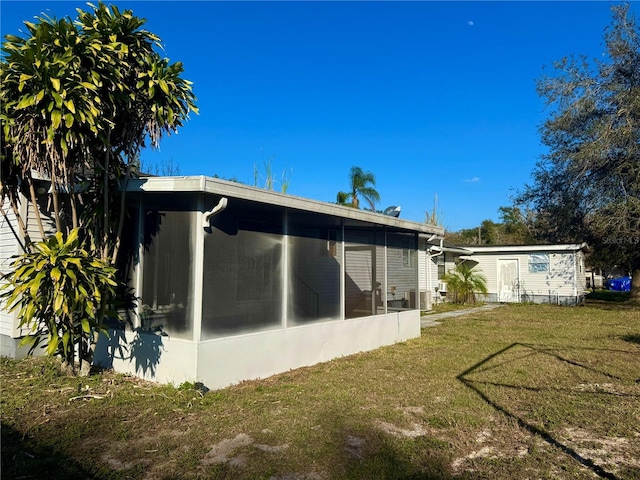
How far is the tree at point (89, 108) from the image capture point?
14.1 feet

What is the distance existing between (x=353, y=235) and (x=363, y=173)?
1694 centimetres

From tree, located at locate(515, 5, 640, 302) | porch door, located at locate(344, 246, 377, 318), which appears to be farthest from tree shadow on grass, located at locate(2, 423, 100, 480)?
tree, located at locate(515, 5, 640, 302)

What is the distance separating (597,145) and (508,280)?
6.74 metres

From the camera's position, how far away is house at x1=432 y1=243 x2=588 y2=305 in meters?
18.0

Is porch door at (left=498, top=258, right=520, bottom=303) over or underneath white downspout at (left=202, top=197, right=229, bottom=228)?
underneath

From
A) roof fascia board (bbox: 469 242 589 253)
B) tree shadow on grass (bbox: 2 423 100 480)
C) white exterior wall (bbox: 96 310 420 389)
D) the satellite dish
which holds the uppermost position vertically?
the satellite dish

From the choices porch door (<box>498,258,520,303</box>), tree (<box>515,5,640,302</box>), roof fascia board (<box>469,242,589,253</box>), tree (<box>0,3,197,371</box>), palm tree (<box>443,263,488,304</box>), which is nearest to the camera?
tree (<box>0,3,197,371</box>)

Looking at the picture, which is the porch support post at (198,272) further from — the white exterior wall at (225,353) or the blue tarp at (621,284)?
the blue tarp at (621,284)

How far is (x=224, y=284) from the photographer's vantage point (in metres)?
5.32

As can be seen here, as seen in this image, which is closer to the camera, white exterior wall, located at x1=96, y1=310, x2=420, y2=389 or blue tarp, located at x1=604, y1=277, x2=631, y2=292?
white exterior wall, located at x1=96, y1=310, x2=420, y2=389

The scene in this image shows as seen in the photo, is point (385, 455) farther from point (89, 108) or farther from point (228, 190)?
point (89, 108)

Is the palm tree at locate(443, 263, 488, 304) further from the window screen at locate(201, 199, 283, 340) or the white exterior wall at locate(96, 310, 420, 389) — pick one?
the window screen at locate(201, 199, 283, 340)

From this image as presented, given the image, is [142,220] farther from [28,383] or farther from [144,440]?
[144,440]

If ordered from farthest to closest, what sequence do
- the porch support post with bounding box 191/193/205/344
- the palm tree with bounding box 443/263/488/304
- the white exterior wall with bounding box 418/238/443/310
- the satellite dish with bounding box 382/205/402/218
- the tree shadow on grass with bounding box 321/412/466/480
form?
the palm tree with bounding box 443/263/488/304 < the white exterior wall with bounding box 418/238/443/310 < the satellite dish with bounding box 382/205/402/218 < the porch support post with bounding box 191/193/205/344 < the tree shadow on grass with bounding box 321/412/466/480
